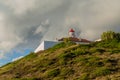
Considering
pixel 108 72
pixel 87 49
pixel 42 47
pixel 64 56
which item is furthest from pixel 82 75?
pixel 42 47

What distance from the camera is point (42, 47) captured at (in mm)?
63812

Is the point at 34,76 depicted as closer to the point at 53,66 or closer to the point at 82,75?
the point at 53,66

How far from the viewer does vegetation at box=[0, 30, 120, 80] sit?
32.9 meters

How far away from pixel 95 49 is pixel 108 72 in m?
9.17

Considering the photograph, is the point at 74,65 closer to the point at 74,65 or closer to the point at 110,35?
the point at 74,65

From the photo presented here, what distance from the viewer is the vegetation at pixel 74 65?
3288cm

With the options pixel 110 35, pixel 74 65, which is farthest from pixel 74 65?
pixel 110 35

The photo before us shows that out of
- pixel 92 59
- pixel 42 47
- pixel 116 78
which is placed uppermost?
pixel 42 47

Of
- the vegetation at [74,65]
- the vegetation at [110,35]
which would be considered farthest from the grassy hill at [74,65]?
the vegetation at [110,35]

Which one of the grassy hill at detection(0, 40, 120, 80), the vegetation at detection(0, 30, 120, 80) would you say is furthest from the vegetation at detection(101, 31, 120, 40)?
the grassy hill at detection(0, 40, 120, 80)

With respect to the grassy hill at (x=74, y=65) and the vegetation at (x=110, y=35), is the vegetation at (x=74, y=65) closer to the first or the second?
the grassy hill at (x=74, y=65)

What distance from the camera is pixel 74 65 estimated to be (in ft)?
120

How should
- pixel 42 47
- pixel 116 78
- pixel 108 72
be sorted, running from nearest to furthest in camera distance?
pixel 116 78 → pixel 108 72 → pixel 42 47

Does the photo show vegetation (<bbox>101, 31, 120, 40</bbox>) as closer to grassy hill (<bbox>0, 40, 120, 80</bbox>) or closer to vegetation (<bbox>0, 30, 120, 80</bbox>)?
vegetation (<bbox>0, 30, 120, 80</bbox>)
